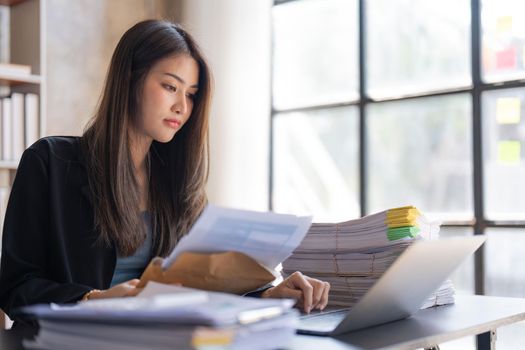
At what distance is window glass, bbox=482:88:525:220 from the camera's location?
10.6 feet

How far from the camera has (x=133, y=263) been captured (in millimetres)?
1660

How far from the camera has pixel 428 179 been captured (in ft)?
11.6

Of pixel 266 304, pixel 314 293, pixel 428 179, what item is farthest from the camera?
pixel 428 179

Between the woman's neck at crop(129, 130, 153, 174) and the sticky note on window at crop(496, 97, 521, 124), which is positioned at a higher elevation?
the sticky note on window at crop(496, 97, 521, 124)

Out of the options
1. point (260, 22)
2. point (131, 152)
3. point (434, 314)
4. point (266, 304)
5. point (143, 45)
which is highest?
point (260, 22)

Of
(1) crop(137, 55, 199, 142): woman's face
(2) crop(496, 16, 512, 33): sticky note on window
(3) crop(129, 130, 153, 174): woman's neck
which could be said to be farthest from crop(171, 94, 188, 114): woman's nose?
(2) crop(496, 16, 512, 33): sticky note on window

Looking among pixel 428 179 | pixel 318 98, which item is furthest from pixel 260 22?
pixel 428 179

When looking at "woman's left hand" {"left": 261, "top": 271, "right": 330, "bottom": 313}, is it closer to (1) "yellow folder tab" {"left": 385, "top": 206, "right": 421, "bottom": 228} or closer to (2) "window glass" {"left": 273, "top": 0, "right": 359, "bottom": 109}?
(1) "yellow folder tab" {"left": 385, "top": 206, "right": 421, "bottom": 228}

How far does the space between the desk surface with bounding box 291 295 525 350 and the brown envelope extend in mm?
126

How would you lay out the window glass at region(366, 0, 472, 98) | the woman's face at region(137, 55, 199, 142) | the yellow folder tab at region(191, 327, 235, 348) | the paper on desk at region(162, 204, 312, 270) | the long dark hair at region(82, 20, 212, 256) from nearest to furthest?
the yellow folder tab at region(191, 327, 235, 348) < the paper on desk at region(162, 204, 312, 270) < the long dark hair at region(82, 20, 212, 256) < the woman's face at region(137, 55, 199, 142) < the window glass at region(366, 0, 472, 98)

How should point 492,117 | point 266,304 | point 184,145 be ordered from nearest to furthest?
point 266,304, point 184,145, point 492,117

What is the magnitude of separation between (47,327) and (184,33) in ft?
3.47

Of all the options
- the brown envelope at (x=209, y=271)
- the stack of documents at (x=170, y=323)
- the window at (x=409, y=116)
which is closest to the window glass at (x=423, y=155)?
the window at (x=409, y=116)

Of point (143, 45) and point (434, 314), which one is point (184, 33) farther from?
point (434, 314)
